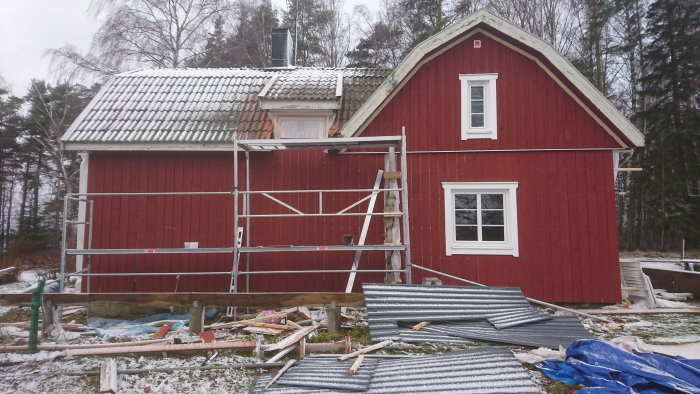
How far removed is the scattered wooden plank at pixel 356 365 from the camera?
4.70m

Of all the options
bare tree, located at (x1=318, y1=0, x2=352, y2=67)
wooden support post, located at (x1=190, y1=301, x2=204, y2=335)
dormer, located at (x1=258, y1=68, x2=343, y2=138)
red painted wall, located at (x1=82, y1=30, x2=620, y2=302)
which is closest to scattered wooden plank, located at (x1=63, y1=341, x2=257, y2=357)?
wooden support post, located at (x1=190, y1=301, x2=204, y2=335)

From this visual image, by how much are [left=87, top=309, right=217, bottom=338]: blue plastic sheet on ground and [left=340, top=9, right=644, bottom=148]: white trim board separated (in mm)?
4739

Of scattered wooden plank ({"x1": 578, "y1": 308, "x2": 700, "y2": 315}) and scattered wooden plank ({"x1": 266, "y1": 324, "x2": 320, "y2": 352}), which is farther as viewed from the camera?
scattered wooden plank ({"x1": 578, "y1": 308, "x2": 700, "y2": 315})

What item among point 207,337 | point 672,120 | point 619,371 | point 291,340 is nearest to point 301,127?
point 207,337

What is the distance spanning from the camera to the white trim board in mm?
8297

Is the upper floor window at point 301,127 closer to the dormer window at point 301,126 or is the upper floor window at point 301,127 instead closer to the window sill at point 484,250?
the dormer window at point 301,126

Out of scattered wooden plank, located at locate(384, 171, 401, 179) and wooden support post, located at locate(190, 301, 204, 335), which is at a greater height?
scattered wooden plank, located at locate(384, 171, 401, 179)

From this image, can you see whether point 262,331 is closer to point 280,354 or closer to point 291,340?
point 291,340

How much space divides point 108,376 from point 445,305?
4.70 metres

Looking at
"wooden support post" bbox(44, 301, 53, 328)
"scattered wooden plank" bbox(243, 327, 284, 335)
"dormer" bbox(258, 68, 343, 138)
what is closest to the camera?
"wooden support post" bbox(44, 301, 53, 328)

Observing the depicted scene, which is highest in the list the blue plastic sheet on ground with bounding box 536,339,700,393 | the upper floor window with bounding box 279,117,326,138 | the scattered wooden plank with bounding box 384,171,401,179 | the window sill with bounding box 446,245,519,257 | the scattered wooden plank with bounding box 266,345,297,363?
the upper floor window with bounding box 279,117,326,138

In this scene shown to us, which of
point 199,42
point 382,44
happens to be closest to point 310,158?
point 199,42

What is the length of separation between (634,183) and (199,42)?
25528mm

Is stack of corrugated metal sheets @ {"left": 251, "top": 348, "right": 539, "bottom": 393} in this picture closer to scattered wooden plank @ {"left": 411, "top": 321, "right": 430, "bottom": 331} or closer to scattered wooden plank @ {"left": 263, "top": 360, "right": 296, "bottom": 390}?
scattered wooden plank @ {"left": 263, "top": 360, "right": 296, "bottom": 390}
